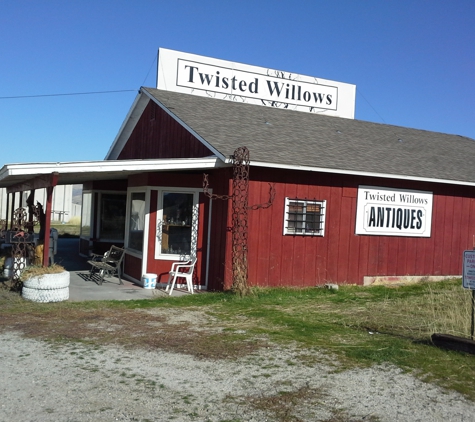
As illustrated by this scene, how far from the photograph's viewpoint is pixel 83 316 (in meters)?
9.01

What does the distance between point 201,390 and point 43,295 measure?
5385mm

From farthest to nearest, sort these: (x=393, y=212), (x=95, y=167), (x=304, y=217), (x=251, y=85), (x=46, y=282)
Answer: (x=251, y=85), (x=393, y=212), (x=304, y=217), (x=95, y=167), (x=46, y=282)

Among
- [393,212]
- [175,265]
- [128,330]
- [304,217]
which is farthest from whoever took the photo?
[393,212]

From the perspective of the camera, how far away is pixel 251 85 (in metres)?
18.7

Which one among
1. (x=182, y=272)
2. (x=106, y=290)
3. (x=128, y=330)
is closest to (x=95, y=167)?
(x=106, y=290)

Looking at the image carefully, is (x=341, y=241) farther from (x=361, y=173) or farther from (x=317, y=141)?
(x=317, y=141)

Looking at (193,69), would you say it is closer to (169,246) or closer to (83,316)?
(169,246)

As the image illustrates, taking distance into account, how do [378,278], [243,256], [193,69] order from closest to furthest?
[243,256] < [378,278] < [193,69]

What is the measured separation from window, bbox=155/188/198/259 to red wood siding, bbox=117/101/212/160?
1177 mm

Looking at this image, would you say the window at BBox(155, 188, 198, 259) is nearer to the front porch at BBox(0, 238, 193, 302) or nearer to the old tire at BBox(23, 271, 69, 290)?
the front porch at BBox(0, 238, 193, 302)

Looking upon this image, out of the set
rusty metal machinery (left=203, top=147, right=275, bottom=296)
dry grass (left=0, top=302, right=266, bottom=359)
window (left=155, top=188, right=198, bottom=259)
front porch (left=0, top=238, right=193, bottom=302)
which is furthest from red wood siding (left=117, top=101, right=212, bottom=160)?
dry grass (left=0, top=302, right=266, bottom=359)

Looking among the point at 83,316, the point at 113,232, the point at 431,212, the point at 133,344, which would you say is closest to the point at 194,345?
the point at 133,344

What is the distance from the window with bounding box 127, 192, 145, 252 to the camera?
13008mm

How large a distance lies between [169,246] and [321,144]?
473 centimetres
